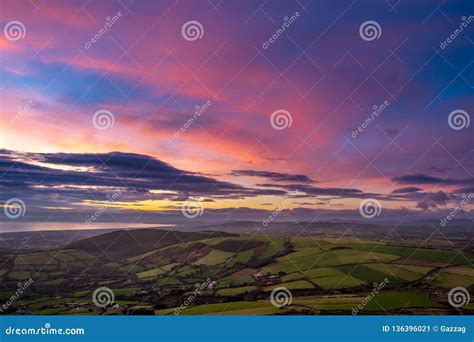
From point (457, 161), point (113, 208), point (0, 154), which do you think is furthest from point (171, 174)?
point (457, 161)

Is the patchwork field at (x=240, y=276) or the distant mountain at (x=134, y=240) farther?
the distant mountain at (x=134, y=240)

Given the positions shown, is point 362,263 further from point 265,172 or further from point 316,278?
point 265,172

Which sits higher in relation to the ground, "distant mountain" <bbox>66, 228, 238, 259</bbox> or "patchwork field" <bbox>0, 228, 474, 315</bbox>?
"distant mountain" <bbox>66, 228, 238, 259</bbox>

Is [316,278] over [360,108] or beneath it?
beneath

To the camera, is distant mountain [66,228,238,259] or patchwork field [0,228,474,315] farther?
distant mountain [66,228,238,259]

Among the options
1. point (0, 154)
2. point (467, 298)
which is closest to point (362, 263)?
point (467, 298)

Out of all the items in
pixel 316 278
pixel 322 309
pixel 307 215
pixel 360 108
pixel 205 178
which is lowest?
pixel 322 309

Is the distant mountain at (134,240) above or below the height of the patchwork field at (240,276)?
above

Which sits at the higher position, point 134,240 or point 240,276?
point 134,240
